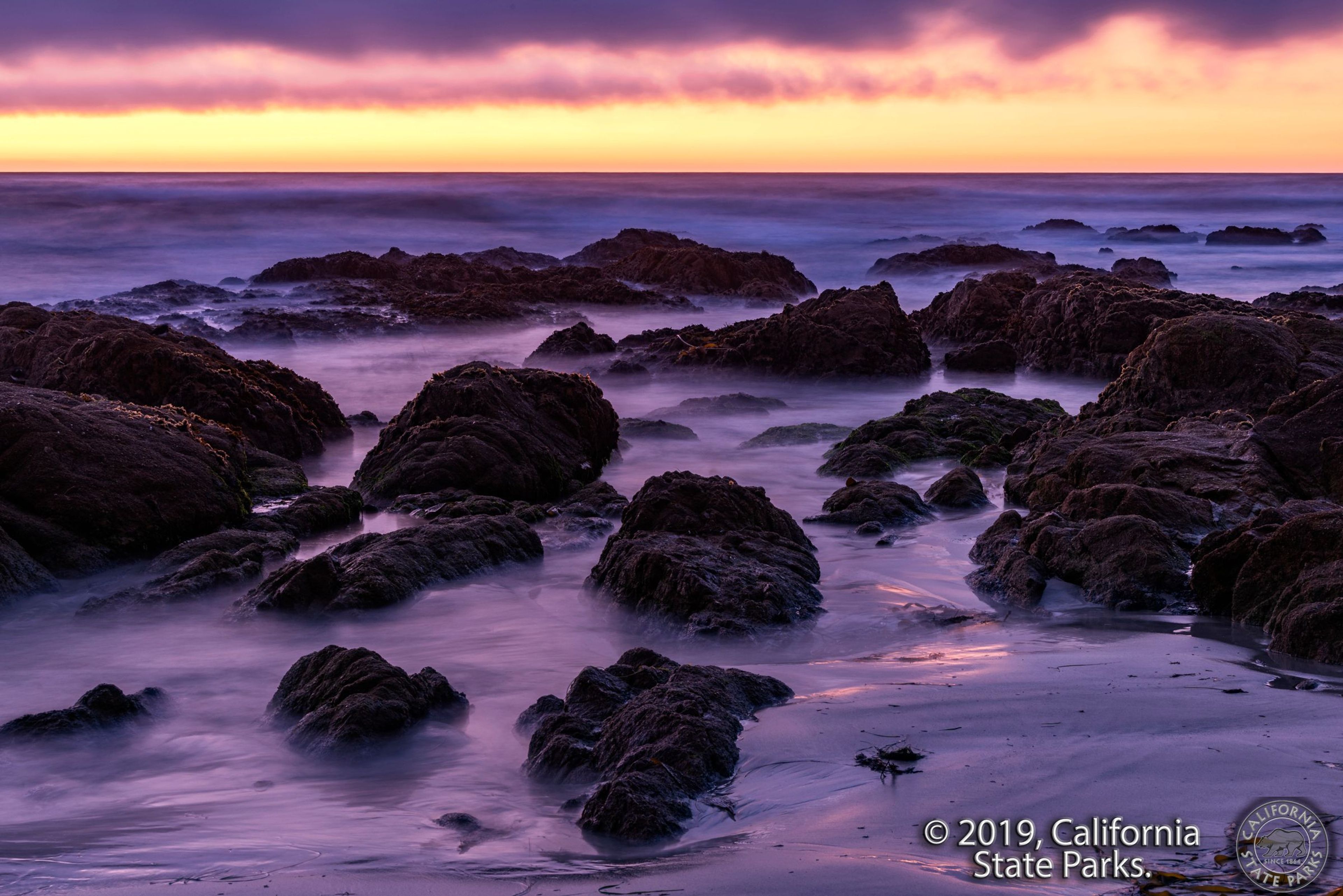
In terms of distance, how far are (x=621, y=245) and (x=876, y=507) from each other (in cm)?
2965

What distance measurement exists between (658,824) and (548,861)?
1.14 ft

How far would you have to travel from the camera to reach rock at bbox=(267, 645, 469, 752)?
4410mm

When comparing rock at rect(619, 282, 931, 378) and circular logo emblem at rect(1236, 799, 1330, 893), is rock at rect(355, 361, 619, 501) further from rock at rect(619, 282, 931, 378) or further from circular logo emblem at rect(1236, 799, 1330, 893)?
circular logo emblem at rect(1236, 799, 1330, 893)

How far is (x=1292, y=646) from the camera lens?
15.8ft

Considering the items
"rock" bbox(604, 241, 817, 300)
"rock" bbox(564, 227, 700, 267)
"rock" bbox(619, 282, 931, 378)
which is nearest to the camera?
"rock" bbox(619, 282, 931, 378)

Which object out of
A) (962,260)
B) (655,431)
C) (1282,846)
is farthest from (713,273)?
(1282,846)

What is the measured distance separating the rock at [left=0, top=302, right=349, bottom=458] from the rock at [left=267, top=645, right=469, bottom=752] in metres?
5.24

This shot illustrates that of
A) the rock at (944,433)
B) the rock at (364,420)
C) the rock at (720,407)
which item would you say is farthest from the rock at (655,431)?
the rock at (364,420)

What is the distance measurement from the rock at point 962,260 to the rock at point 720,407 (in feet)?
64.6

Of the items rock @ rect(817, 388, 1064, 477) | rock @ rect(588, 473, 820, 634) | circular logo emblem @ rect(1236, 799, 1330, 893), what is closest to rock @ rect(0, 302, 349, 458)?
rock @ rect(588, 473, 820, 634)

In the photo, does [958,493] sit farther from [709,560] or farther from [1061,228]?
[1061,228]

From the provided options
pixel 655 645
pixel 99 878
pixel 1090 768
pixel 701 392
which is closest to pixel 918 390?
pixel 701 392

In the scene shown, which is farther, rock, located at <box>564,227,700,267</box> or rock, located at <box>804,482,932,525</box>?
rock, located at <box>564,227,700,267</box>

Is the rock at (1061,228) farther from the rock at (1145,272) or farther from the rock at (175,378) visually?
the rock at (175,378)
